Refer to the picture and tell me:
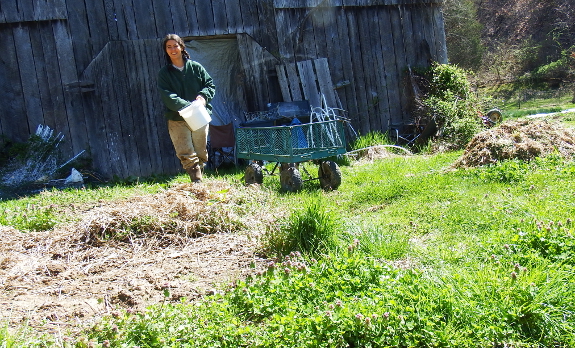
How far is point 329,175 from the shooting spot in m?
6.67

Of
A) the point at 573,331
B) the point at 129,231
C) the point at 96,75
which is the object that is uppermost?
the point at 96,75

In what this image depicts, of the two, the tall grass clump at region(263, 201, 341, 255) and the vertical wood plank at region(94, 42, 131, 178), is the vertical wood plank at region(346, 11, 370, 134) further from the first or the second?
the tall grass clump at region(263, 201, 341, 255)

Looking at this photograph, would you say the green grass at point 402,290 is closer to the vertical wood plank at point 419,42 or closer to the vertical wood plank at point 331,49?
the vertical wood plank at point 331,49

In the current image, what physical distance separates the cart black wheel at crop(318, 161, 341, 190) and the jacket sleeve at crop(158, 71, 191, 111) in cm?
180

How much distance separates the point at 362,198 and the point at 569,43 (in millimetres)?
20449

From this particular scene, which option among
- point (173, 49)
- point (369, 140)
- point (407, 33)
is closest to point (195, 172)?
point (173, 49)

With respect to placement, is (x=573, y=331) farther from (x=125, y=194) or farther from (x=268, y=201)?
(x=125, y=194)

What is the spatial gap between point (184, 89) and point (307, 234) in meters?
3.41

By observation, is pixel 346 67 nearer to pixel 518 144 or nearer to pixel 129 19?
pixel 129 19

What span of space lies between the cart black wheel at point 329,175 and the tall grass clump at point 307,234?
2451 millimetres

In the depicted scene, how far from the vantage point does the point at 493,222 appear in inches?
172

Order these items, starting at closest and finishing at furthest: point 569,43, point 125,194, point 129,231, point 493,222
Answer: point 493,222 < point 129,231 < point 125,194 < point 569,43

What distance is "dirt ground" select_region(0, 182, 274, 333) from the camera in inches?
134

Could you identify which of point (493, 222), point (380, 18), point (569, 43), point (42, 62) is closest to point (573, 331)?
point (493, 222)
